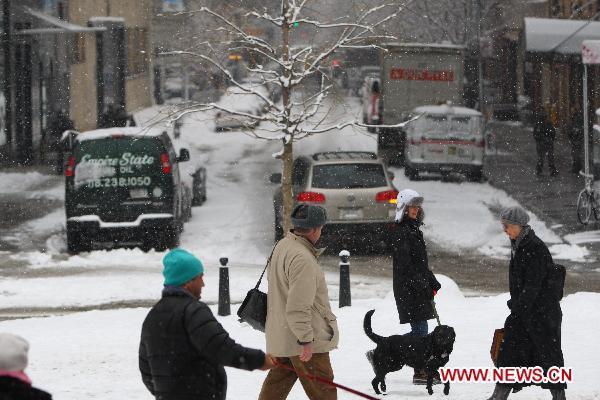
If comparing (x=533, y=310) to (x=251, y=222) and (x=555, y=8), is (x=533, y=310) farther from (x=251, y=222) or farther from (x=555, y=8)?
(x=555, y=8)

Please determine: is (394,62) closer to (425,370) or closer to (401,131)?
→ (401,131)

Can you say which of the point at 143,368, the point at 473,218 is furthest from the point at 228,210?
the point at 143,368

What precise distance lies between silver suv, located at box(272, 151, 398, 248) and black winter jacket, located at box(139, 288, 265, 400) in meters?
12.2

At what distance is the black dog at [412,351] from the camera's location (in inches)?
347

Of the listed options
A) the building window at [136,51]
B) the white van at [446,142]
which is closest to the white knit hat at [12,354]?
the white van at [446,142]

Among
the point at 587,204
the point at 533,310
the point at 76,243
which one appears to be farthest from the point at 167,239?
the point at 533,310

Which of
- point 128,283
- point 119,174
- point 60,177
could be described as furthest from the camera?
point 60,177

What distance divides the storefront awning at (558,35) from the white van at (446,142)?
5136 millimetres

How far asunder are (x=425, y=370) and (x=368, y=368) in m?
1.14

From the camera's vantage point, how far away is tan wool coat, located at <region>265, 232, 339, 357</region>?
7176mm

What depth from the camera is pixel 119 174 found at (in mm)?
18359

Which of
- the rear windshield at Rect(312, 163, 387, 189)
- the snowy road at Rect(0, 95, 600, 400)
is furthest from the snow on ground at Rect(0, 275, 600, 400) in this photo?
the rear windshield at Rect(312, 163, 387, 189)

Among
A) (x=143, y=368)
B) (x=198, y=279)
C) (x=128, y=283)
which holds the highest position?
(x=198, y=279)

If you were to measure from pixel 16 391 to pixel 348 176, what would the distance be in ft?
46.3
